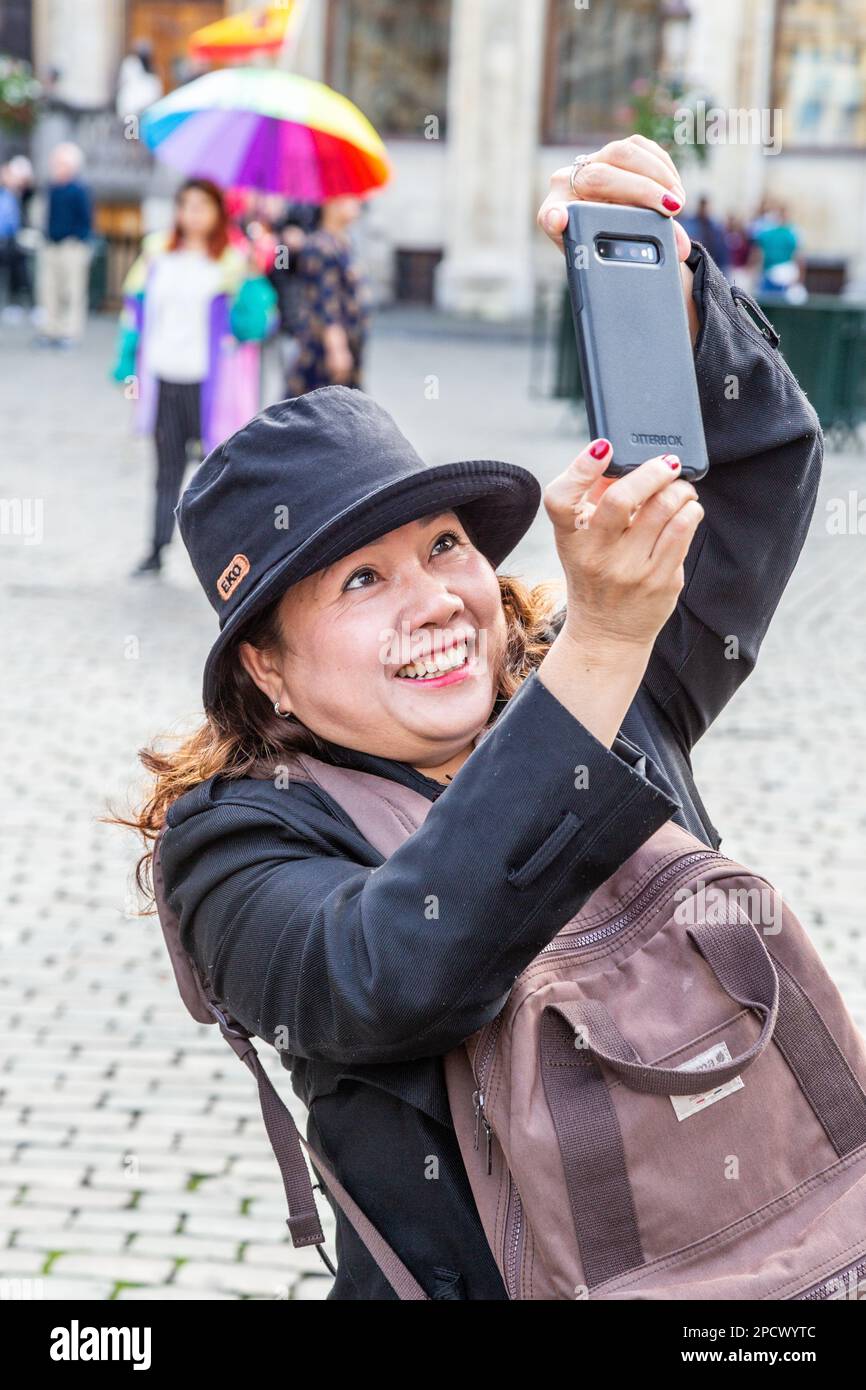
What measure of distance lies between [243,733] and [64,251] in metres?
21.6

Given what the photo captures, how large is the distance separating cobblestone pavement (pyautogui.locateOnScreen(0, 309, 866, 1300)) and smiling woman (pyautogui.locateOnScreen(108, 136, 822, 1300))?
0.57m

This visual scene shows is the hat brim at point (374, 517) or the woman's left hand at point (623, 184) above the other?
the woman's left hand at point (623, 184)

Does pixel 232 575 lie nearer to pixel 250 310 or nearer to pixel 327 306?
pixel 250 310

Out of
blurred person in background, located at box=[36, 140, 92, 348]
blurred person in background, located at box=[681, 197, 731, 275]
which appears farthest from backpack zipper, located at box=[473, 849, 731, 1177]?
blurred person in background, located at box=[36, 140, 92, 348]

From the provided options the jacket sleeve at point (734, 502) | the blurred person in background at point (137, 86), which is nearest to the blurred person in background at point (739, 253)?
the blurred person in background at point (137, 86)

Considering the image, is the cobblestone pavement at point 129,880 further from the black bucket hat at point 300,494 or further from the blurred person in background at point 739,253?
the blurred person in background at point 739,253

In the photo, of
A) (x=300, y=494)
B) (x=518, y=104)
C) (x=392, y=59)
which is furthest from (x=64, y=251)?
(x=300, y=494)

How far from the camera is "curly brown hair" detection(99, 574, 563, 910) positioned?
1.97 meters

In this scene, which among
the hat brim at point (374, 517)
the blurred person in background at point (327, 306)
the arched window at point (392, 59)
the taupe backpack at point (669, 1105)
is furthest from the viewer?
the arched window at point (392, 59)

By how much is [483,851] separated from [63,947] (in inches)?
151

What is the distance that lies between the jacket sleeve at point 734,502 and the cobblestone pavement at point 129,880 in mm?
720

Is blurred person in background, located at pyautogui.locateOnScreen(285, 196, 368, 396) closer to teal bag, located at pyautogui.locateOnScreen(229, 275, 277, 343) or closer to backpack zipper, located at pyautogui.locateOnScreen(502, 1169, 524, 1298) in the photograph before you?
teal bag, located at pyautogui.locateOnScreen(229, 275, 277, 343)

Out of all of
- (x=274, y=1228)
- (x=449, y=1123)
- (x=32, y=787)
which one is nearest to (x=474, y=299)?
(x=32, y=787)

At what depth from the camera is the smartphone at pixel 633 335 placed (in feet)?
5.10
